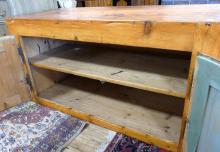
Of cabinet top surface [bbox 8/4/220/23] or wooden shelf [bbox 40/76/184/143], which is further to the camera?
wooden shelf [bbox 40/76/184/143]

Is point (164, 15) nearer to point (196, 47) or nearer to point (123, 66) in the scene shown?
point (196, 47)

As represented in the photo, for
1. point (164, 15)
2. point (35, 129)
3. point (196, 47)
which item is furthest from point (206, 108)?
point (35, 129)

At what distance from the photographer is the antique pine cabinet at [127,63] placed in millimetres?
664

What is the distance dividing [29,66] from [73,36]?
54cm

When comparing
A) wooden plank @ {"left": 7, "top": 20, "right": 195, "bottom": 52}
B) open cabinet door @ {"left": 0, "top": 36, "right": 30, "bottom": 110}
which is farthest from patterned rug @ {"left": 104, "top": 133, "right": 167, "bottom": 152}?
open cabinet door @ {"left": 0, "top": 36, "right": 30, "bottom": 110}

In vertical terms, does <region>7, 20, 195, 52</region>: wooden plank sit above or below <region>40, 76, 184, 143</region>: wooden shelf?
above

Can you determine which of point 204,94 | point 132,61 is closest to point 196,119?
point 204,94

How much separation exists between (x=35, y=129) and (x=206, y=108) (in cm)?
96

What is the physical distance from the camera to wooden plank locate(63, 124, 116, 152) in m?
1.00

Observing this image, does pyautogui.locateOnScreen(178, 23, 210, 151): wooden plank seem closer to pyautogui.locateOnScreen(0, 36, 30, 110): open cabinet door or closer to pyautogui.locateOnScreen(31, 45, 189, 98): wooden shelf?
pyautogui.locateOnScreen(31, 45, 189, 98): wooden shelf

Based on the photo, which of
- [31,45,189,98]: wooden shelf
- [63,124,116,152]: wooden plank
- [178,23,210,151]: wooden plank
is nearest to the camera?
[178,23,210,151]: wooden plank

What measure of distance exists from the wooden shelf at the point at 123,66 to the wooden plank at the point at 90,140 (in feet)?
1.05

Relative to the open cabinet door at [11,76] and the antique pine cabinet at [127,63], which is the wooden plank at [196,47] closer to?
the antique pine cabinet at [127,63]

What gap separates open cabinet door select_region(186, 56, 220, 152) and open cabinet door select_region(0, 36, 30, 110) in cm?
110
